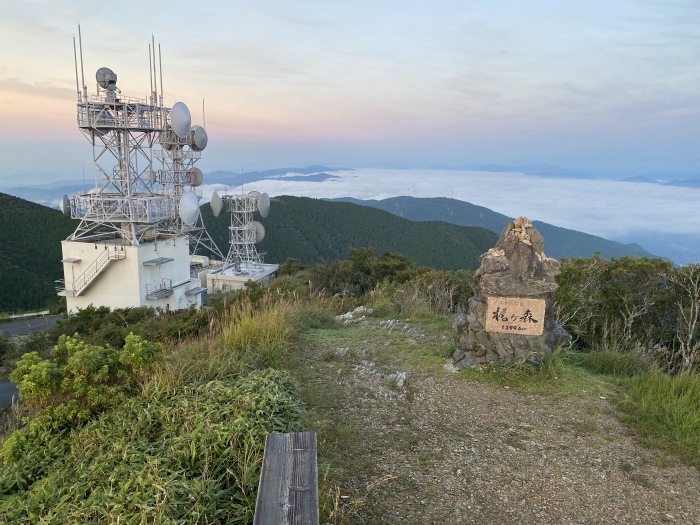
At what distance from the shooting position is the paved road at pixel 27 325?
2527 centimetres

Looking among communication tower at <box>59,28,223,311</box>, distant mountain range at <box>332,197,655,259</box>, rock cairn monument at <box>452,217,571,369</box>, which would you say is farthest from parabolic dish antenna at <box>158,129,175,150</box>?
distant mountain range at <box>332,197,655,259</box>

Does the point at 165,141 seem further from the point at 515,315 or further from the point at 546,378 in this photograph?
the point at 546,378

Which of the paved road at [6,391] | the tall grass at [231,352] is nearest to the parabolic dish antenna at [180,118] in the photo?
the paved road at [6,391]

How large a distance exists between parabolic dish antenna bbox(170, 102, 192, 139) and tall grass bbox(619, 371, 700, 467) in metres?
23.9

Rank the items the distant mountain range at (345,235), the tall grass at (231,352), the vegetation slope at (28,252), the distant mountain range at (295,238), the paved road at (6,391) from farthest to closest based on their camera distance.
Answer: the distant mountain range at (345,235) < the distant mountain range at (295,238) < the vegetation slope at (28,252) < the paved road at (6,391) < the tall grass at (231,352)

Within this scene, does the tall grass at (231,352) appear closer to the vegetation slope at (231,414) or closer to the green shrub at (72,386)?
the vegetation slope at (231,414)

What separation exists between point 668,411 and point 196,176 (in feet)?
98.0

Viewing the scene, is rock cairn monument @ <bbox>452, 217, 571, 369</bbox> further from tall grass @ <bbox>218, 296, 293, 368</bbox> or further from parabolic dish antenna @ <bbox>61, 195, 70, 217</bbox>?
parabolic dish antenna @ <bbox>61, 195, 70, 217</bbox>

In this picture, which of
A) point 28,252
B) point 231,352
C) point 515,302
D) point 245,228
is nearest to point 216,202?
point 245,228

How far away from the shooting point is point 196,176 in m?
30.5

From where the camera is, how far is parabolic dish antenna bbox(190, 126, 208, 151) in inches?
1141

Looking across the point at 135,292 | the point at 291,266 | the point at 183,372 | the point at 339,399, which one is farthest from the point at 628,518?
the point at 291,266

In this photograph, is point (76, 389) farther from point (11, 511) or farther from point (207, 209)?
point (207, 209)

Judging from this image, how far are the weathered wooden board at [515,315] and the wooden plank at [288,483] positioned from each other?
3826mm
